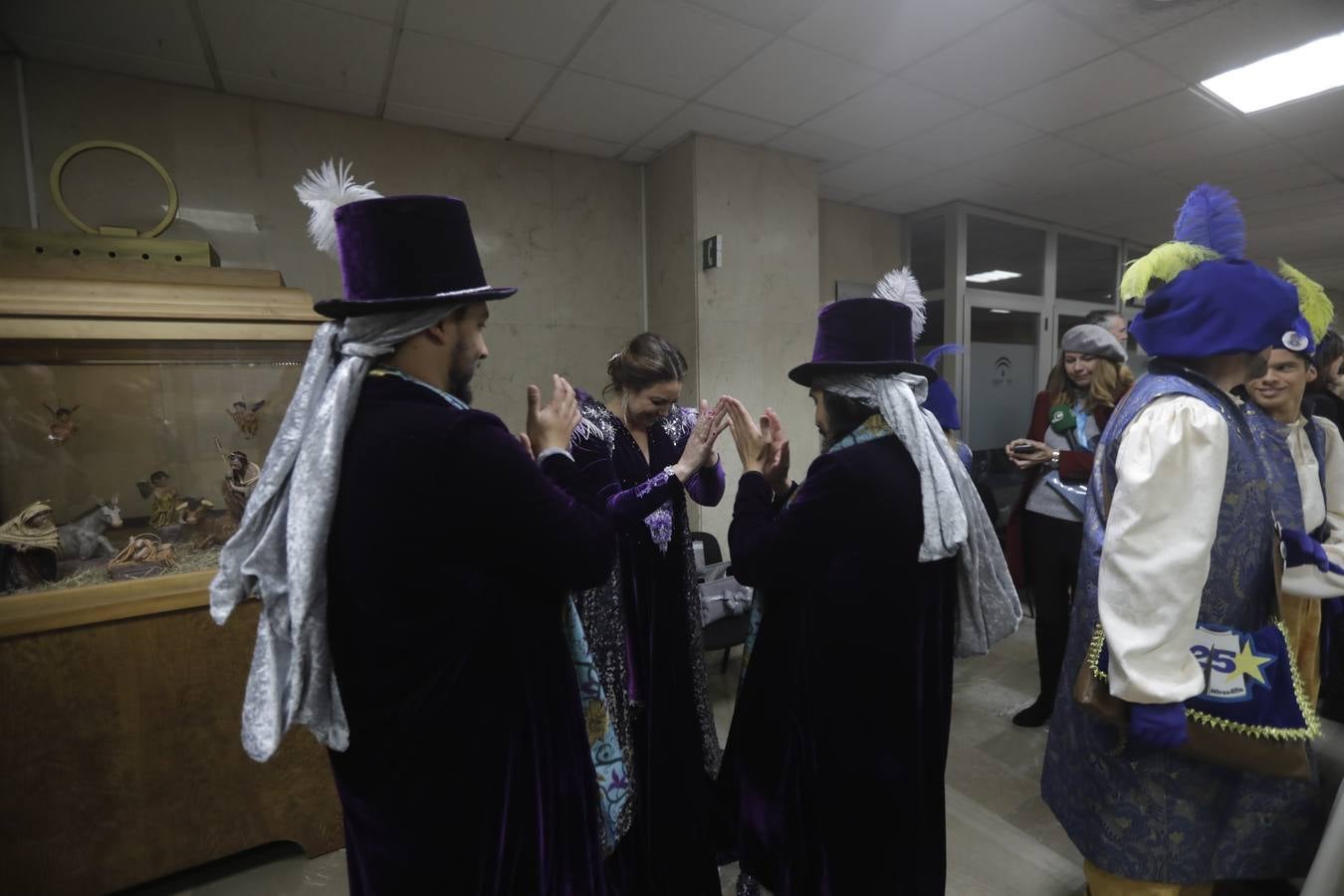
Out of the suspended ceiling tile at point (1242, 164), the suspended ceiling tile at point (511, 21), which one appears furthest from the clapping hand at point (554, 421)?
the suspended ceiling tile at point (1242, 164)

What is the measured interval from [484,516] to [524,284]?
3.05m

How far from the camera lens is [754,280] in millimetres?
3760

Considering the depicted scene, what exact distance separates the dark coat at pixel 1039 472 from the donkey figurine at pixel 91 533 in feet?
10.9

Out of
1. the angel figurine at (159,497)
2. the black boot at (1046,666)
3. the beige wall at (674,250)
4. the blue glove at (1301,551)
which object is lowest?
the black boot at (1046,666)

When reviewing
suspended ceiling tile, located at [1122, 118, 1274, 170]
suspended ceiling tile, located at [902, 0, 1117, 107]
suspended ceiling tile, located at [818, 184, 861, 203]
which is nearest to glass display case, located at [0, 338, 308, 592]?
suspended ceiling tile, located at [902, 0, 1117, 107]

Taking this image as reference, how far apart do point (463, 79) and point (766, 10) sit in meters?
1.42

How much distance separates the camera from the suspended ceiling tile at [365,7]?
7.29 ft

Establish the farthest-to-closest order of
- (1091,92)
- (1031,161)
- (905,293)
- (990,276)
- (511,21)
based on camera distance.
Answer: (990,276) < (1031,161) < (1091,92) < (511,21) < (905,293)

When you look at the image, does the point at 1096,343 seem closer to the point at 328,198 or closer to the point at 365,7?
the point at 328,198

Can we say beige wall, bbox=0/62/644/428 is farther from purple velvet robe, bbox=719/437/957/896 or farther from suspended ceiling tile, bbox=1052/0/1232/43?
purple velvet robe, bbox=719/437/957/896

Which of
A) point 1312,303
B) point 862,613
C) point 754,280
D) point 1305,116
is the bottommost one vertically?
point 862,613

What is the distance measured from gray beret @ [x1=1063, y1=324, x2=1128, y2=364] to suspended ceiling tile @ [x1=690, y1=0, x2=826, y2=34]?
67.6 inches

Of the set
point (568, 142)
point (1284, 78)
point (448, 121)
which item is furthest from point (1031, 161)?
point (448, 121)

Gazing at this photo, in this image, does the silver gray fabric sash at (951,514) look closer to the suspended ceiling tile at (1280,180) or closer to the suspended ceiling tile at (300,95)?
the suspended ceiling tile at (300,95)
